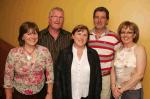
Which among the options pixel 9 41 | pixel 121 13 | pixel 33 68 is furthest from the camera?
pixel 9 41

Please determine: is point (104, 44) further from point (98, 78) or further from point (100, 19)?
point (98, 78)

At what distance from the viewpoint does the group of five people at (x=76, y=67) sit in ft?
8.50

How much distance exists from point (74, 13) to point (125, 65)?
1.31m

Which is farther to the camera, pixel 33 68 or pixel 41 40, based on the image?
pixel 41 40

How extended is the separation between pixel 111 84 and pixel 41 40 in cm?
101

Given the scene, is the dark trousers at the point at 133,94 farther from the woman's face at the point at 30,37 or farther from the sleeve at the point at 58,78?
the woman's face at the point at 30,37

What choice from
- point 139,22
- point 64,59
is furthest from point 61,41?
point 139,22

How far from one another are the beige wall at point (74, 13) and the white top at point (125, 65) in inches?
20.8

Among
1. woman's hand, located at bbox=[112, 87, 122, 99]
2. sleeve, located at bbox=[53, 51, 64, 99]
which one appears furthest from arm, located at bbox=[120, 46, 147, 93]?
sleeve, located at bbox=[53, 51, 64, 99]

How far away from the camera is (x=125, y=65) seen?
270 centimetres

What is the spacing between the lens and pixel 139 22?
3.19 meters

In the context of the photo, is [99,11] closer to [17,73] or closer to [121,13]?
[121,13]

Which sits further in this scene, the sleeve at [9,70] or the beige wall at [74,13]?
the beige wall at [74,13]

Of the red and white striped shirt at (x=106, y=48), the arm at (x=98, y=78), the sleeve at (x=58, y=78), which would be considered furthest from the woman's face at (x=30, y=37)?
the red and white striped shirt at (x=106, y=48)
